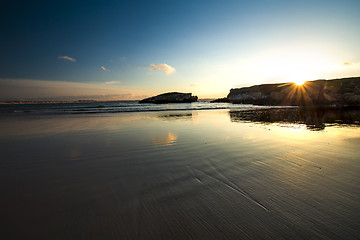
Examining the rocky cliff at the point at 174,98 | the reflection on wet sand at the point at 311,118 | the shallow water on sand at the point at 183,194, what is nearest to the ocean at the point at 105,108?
the reflection on wet sand at the point at 311,118

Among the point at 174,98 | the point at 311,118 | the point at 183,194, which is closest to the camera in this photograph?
the point at 183,194

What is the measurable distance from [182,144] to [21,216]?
417cm

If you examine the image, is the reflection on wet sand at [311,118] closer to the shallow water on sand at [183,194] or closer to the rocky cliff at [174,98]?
the shallow water on sand at [183,194]

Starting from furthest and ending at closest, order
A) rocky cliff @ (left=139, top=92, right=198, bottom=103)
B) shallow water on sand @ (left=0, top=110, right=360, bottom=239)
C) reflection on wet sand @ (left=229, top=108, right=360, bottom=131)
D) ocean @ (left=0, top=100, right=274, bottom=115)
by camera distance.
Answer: rocky cliff @ (left=139, top=92, right=198, bottom=103), ocean @ (left=0, top=100, right=274, bottom=115), reflection on wet sand @ (left=229, top=108, right=360, bottom=131), shallow water on sand @ (left=0, top=110, right=360, bottom=239)

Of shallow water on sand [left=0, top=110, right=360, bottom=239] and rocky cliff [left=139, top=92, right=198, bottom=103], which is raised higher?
rocky cliff [left=139, top=92, right=198, bottom=103]

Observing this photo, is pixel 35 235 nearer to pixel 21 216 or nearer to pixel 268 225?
pixel 21 216

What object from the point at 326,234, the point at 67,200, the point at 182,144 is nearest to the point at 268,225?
the point at 326,234

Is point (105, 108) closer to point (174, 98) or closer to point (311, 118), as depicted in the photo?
point (311, 118)

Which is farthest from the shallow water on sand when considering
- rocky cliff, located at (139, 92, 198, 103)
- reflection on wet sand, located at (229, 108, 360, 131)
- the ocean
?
rocky cliff, located at (139, 92, 198, 103)

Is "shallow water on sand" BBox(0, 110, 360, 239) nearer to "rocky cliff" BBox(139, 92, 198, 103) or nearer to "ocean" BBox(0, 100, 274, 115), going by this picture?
"ocean" BBox(0, 100, 274, 115)

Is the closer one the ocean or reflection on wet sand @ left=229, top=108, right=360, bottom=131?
reflection on wet sand @ left=229, top=108, right=360, bottom=131

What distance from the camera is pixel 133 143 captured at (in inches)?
228

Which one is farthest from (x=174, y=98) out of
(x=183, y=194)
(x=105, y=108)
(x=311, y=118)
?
(x=183, y=194)

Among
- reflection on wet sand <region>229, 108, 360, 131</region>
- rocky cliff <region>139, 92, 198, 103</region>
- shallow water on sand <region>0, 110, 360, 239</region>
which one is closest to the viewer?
shallow water on sand <region>0, 110, 360, 239</region>
